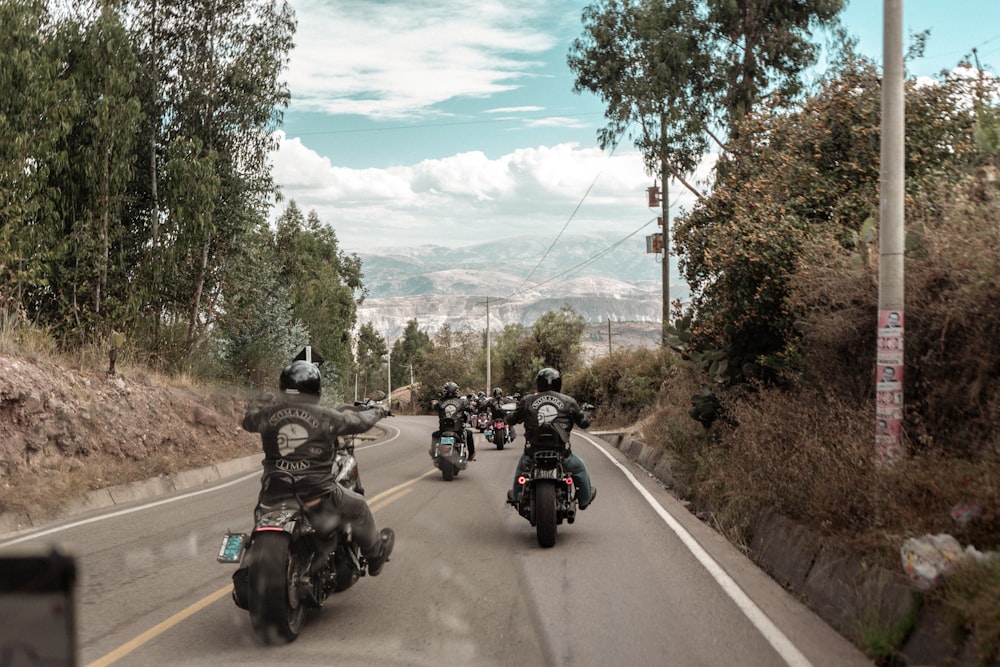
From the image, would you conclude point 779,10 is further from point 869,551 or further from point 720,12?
point 869,551

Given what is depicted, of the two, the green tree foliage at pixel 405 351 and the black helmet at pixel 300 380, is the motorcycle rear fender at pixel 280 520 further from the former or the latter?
the green tree foliage at pixel 405 351

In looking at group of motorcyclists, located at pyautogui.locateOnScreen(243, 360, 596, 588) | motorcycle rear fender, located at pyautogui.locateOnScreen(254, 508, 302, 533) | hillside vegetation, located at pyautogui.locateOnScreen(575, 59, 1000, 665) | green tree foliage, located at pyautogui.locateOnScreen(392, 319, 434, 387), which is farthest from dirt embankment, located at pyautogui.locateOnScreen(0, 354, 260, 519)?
green tree foliage, located at pyautogui.locateOnScreen(392, 319, 434, 387)

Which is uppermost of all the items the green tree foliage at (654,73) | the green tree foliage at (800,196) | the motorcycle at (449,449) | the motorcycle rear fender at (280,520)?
the green tree foliage at (654,73)

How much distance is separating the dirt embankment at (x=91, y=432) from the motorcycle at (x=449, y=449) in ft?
14.7

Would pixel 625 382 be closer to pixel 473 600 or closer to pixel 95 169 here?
pixel 95 169

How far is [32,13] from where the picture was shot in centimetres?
1917

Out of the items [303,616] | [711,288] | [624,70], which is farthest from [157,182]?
[303,616]

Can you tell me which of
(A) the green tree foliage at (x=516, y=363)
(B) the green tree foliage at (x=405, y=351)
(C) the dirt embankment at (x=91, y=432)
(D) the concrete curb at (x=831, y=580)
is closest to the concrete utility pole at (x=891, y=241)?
(D) the concrete curb at (x=831, y=580)

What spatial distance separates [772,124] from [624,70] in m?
15.6

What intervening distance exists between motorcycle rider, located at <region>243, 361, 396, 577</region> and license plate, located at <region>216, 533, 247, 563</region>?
0.44 meters

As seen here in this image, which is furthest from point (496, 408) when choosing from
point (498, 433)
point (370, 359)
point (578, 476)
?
point (370, 359)

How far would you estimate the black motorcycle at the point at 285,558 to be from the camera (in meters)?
5.78

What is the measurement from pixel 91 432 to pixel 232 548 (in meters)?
10.8

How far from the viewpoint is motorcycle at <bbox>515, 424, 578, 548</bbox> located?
945 cm
